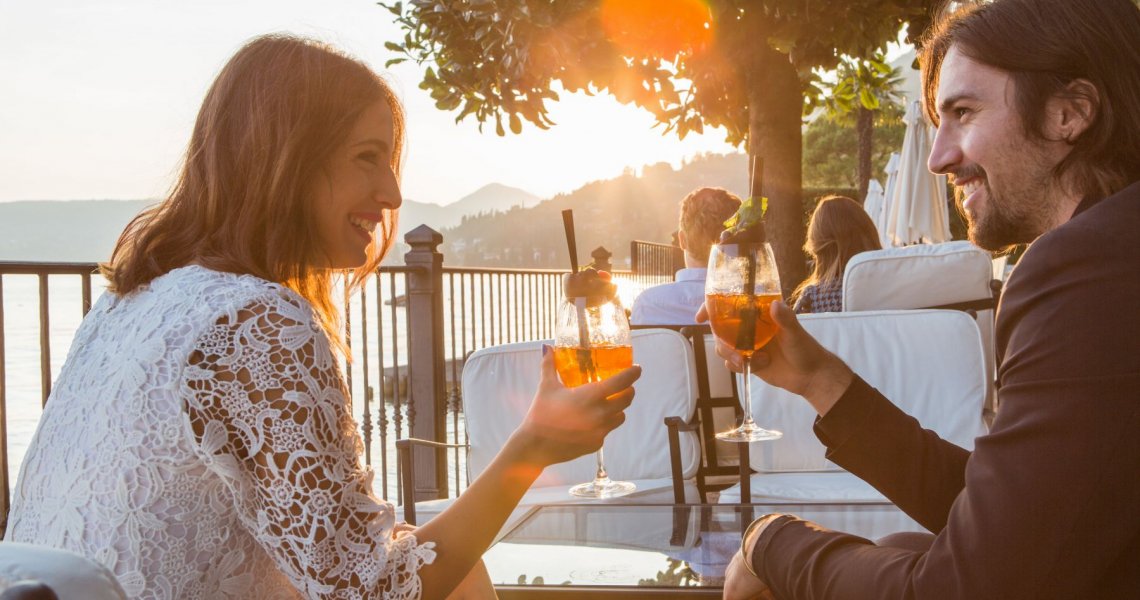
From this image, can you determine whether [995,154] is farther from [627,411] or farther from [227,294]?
[627,411]

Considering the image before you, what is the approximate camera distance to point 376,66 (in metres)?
1.71

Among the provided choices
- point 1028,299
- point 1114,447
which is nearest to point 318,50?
point 1028,299

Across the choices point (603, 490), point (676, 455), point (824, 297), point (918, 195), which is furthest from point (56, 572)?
point (918, 195)

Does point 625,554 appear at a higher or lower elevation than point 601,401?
lower

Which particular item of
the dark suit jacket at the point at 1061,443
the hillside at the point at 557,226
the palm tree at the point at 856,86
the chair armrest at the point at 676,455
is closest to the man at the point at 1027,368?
the dark suit jacket at the point at 1061,443

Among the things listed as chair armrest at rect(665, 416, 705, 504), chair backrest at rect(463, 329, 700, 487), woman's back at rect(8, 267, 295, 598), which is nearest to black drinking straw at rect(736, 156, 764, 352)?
woman's back at rect(8, 267, 295, 598)

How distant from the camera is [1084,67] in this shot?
4.19ft

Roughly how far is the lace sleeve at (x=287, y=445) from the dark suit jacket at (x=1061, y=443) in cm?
75

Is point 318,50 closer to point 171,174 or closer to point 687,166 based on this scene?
point 171,174

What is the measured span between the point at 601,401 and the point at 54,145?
34268mm

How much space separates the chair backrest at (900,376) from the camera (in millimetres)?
3648

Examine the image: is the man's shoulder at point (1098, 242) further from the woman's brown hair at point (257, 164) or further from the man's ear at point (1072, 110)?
→ the woman's brown hair at point (257, 164)

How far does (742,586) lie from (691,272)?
340 cm

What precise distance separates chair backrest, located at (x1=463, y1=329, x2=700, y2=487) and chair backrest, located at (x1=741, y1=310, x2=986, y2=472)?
33cm
